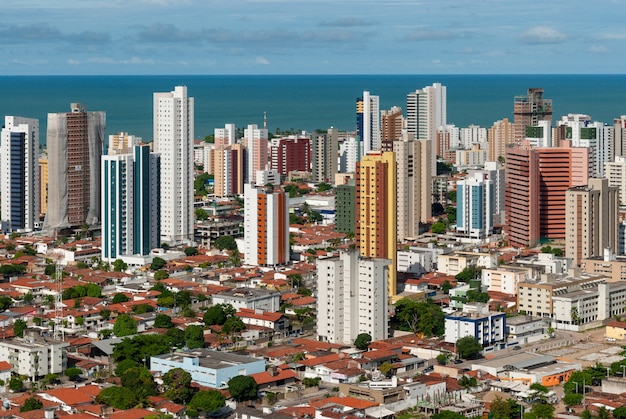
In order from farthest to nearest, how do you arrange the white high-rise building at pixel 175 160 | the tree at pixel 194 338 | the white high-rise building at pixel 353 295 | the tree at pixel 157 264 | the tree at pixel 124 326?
the white high-rise building at pixel 175 160, the tree at pixel 157 264, the tree at pixel 124 326, the white high-rise building at pixel 353 295, the tree at pixel 194 338

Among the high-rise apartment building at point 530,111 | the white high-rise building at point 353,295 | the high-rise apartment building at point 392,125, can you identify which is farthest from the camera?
the high-rise apartment building at point 530,111

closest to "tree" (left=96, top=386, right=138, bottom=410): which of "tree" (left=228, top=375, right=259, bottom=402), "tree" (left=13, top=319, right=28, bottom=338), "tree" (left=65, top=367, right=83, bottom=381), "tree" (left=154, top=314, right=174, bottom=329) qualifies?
"tree" (left=228, top=375, right=259, bottom=402)

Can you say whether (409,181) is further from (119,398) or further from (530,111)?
(119,398)

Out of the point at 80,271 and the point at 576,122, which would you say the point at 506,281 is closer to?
the point at 80,271

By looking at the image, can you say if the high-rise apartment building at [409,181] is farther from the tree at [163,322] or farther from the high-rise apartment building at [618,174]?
the tree at [163,322]

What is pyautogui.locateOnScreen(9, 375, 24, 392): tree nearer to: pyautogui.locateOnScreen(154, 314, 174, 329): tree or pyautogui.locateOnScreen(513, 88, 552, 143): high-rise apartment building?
pyautogui.locateOnScreen(154, 314, 174, 329): tree

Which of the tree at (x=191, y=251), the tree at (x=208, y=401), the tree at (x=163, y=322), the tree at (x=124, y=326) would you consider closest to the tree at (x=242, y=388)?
the tree at (x=208, y=401)
